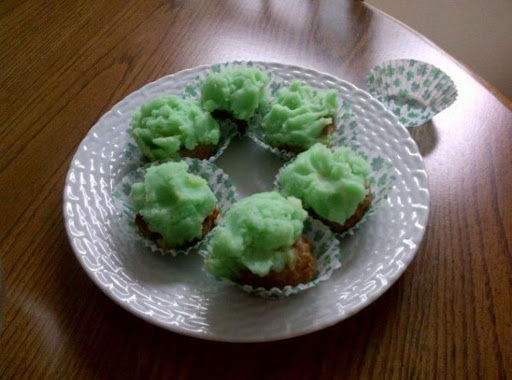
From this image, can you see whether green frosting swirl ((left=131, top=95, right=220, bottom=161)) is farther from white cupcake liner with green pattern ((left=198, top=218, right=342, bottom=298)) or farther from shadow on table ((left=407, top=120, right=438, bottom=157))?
shadow on table ((left=407, top=120, right=438, bottom=157))

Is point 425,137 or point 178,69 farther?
point 178,69

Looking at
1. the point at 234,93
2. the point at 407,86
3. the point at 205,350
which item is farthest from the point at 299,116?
the point at 205,350

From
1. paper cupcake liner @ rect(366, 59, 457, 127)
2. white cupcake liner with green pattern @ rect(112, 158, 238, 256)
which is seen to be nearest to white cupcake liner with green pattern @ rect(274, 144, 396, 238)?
white cupcake liner with green pattern @ rect(112, 158, 238, 256)

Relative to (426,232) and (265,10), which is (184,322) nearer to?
(426,232)

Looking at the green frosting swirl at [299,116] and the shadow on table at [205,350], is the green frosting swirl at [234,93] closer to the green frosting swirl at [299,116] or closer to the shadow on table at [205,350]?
the green frosting swirl at [299,116]

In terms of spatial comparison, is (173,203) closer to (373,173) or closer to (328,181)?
(328,181)
